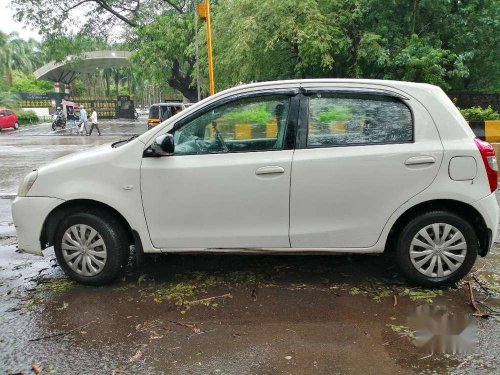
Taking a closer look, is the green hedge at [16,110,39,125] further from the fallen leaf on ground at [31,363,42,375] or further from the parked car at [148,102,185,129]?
the fallen leaf on ground at [31,363,42,375]

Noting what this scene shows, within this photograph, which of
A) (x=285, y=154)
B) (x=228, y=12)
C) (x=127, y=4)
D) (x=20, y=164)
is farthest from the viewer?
(x=127, y=4)

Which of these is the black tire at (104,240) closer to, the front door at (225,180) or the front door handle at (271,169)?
the front door at (225,180)

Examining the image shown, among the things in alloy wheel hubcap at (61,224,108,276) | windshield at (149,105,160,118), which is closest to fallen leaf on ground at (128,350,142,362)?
alloy wheel hubcap at (61,224,108,276)

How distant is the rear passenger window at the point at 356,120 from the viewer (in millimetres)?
3947

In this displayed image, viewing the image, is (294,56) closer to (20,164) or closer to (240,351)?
(20,164)

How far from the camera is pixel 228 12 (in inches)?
702

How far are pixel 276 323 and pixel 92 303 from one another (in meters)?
1.54

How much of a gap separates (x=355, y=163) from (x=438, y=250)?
1015mm

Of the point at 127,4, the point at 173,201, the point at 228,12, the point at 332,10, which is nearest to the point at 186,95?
the point at 127,4

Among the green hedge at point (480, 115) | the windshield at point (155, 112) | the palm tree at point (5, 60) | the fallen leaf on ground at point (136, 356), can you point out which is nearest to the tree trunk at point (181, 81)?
the windshield at point (155, 112)

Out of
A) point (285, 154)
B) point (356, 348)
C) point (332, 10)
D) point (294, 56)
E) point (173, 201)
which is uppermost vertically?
point (332, 10)

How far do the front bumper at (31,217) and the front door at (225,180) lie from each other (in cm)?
88

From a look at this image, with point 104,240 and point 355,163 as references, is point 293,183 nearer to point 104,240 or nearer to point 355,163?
point 355,163

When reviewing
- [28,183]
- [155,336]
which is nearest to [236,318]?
[155,336]
